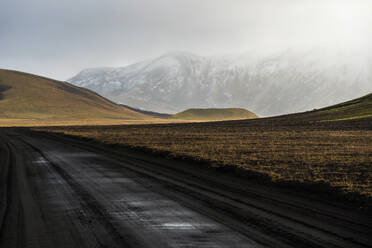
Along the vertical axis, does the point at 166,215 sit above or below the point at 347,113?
below

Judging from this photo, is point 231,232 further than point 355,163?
No

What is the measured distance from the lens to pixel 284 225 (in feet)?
25.2

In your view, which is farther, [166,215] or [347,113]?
[347,113]

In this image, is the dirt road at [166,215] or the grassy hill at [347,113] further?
the grassy hill at [347,113]

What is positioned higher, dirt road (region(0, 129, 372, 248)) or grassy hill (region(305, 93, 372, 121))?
grassy hill (region(305, 93, 372, 121))

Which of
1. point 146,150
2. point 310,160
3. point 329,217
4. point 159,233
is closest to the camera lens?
point 159,233

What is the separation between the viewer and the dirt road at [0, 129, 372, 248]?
22.4 ft

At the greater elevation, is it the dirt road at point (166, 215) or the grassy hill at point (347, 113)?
the grassy hill at point (347, 113)

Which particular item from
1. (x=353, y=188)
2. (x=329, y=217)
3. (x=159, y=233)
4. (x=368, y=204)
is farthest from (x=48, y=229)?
(x=353, y=188)

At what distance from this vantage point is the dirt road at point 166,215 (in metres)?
6.81

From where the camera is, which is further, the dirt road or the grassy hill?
the grassy hill

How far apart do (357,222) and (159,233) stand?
445 centimetres

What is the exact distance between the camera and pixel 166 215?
28.0 ft

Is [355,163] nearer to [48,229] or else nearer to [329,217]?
[329,217]
